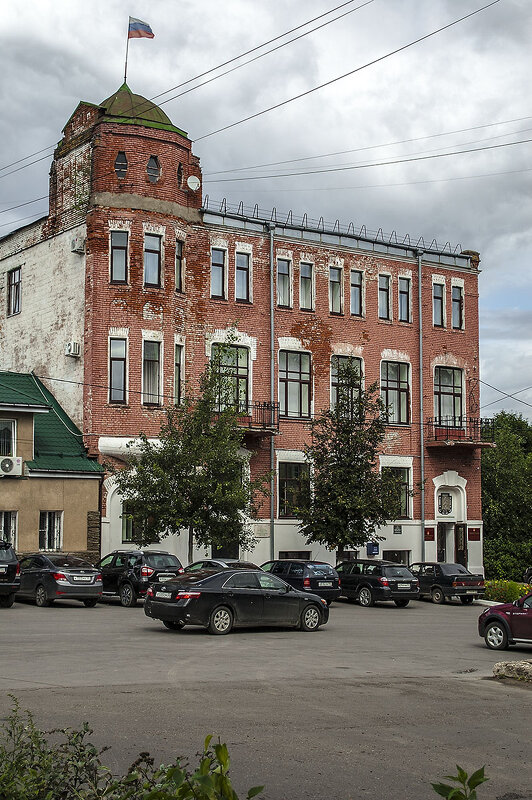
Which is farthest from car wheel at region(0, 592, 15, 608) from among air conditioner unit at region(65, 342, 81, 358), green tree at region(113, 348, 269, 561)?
air conditioner unit at region(65, 342, 81, 358)

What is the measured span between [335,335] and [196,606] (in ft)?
78.5

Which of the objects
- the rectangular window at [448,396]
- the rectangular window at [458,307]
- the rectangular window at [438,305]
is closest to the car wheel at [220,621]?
the rectangular window at [448,396]

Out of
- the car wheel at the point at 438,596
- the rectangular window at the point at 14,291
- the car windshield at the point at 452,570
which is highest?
the rectangular window at the point at 14,291

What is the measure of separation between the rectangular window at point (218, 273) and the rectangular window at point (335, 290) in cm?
544

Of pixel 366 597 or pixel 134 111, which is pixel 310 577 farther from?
pixel 134 111

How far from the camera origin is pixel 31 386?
129ft

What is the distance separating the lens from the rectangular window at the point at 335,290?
4322 centimetres

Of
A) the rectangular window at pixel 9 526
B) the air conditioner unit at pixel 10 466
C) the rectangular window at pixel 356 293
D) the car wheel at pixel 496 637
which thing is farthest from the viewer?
the rectangular window at pixel 356 293

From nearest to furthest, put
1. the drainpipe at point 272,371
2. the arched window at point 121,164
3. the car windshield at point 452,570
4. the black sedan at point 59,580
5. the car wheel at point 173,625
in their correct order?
the car wheel at point 173,625
the black sedan at point 59,580
the car windshield at point 452,570
the arched window at point 121,164
the drainpipe at point 272,371

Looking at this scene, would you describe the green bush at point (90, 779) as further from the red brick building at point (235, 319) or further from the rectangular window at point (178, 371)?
the rectangular window at point (178, 371)

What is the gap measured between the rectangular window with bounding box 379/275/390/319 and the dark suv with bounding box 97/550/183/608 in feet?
65.2

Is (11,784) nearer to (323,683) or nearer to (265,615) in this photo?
(323,683)

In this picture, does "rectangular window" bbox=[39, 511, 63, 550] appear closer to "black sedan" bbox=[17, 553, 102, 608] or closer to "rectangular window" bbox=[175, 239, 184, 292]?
"black sedan" bbox=[17, 553, 102, 608]

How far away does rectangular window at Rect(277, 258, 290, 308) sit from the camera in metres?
41.8
